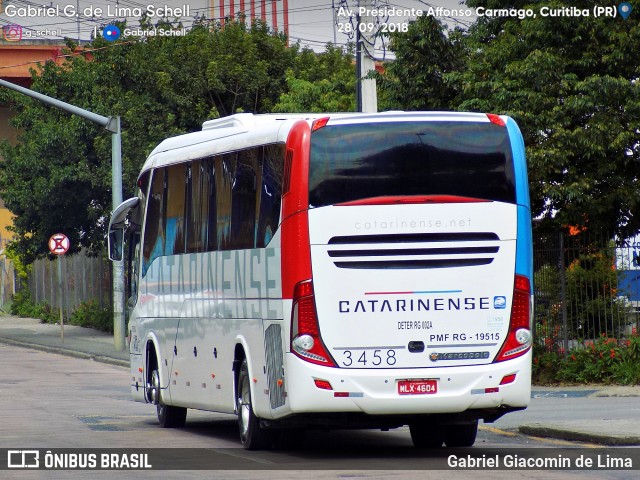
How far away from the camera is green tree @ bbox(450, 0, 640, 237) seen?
2275cm

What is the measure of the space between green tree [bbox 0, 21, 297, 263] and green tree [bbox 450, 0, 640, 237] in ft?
54.3

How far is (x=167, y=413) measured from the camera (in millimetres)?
18781

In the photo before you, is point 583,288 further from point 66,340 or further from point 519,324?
point 66,340

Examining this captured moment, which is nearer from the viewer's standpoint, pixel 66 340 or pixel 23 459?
pixel 23 459

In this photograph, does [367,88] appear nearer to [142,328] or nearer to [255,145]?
[142,328]

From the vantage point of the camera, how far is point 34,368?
106ft

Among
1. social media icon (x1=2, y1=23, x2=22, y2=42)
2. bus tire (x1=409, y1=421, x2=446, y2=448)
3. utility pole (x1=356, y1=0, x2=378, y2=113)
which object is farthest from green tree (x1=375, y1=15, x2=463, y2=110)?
social media icon (x1=2, y1=23, x2=22, y2=42)

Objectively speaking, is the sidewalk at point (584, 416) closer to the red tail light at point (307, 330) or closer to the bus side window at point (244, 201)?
the red tail light at point (307, 330)

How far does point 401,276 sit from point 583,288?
10129mm

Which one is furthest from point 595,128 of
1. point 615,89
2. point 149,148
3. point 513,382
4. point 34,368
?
point 149,148

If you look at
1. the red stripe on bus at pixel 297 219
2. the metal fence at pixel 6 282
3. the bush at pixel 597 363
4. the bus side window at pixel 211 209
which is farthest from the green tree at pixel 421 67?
the metal fence at pixel 6 282

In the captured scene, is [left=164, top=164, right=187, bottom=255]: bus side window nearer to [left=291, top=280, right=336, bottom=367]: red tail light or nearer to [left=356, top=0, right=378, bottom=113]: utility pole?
[left=291, top=280, right=336, bottom=367]: red tail light

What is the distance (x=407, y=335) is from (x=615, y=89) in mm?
10082

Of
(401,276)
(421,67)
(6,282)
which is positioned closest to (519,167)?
(401,276)
